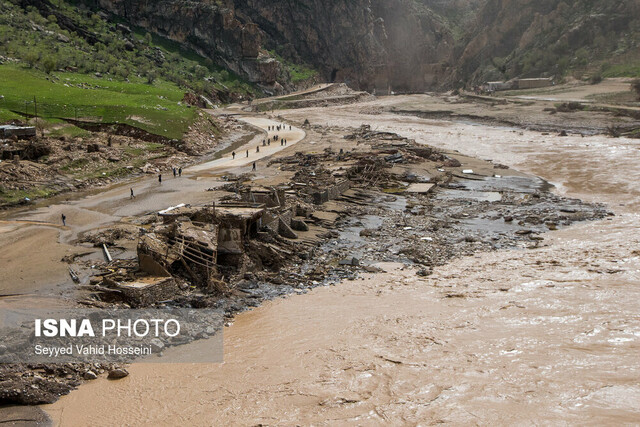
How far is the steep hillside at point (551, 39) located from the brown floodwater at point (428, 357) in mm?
82264

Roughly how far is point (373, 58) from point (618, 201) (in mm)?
129317

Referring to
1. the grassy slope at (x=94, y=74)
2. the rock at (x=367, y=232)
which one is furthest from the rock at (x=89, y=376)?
the grassy slope at (x=94, y=74)

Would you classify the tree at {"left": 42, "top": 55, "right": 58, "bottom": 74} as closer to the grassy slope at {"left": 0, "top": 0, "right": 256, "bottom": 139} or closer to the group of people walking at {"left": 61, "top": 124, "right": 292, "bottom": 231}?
the grassy slope at {"left": 0, "top": 0, "right": 256, "bottom": 139}

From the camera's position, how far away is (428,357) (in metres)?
14.2

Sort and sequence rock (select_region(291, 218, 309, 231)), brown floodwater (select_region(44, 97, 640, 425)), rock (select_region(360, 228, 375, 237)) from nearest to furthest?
brown floodwater (select_region(44, 97, 640, 425)) → rock (select_region(291, 218, 309, 231)) → rock (select_region(360, 228, 375, 237))

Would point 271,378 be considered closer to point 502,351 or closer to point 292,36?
point 502,351

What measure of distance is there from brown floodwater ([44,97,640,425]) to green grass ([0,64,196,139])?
37371mm

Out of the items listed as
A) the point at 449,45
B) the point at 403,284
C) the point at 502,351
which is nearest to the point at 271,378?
the point at 502,351

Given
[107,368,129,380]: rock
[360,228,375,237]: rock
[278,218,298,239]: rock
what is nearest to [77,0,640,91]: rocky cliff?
[360,228,375,237]: rock

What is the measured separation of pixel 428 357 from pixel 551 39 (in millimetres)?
110974

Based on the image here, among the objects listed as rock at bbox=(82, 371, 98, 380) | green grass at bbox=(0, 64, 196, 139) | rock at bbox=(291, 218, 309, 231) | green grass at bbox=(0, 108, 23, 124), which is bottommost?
rock at bbox=(82, 371, 98, 380)

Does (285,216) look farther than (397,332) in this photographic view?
Yes

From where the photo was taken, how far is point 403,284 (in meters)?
19.9

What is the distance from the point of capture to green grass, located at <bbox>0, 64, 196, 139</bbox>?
48031 millimetres
